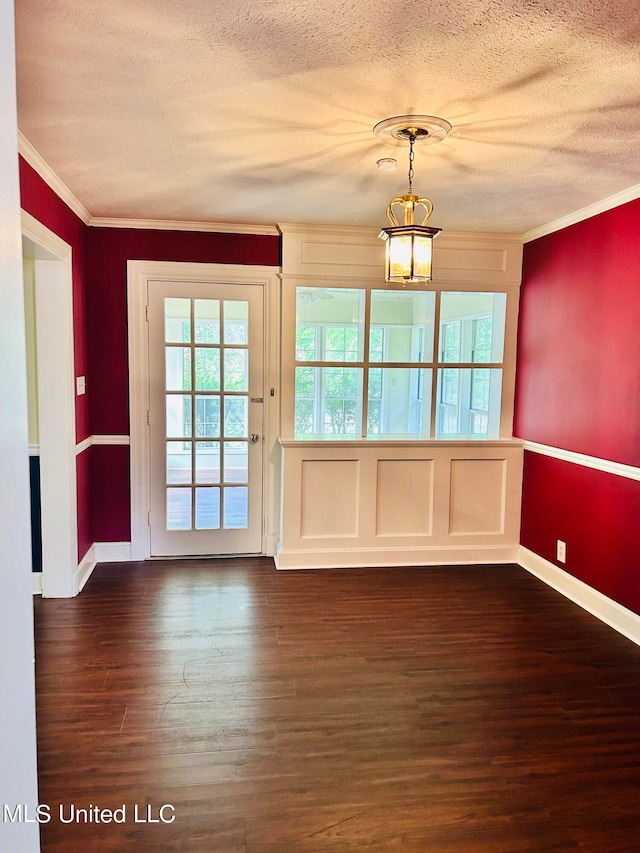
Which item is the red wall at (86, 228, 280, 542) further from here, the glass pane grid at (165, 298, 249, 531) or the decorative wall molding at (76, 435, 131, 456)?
the glass pane grid at (165, 298, 249, 531)

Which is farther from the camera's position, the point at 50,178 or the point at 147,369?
the point at 147,369

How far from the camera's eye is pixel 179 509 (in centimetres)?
423

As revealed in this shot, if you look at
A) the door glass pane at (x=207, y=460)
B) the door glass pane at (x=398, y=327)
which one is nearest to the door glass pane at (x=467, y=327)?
the door glass pane at (x=398, y=327)

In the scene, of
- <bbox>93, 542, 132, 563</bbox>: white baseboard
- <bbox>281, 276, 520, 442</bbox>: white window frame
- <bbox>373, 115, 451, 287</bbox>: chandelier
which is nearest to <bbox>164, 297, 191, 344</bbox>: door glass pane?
<bbox>281, 276, 520, 442</bbox>: white window frame

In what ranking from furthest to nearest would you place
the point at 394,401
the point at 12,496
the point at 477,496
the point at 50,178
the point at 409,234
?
the point at 394,401, the point at 477,496, the point at 50,178, the point at 409,234, the point at 12,496

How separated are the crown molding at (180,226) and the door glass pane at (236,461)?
1.54 meters

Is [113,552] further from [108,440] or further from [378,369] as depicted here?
[378,369]

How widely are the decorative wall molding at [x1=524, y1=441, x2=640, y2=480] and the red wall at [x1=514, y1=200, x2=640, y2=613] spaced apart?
0.03 m

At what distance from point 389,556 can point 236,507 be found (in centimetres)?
121

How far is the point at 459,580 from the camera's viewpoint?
401 cm

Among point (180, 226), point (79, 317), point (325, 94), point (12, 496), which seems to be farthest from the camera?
point (180, 226)

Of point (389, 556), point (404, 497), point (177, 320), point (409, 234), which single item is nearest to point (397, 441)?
point (404, 497)

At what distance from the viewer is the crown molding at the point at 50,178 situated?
2542mm

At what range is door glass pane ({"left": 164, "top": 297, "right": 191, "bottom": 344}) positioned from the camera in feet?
13.4
